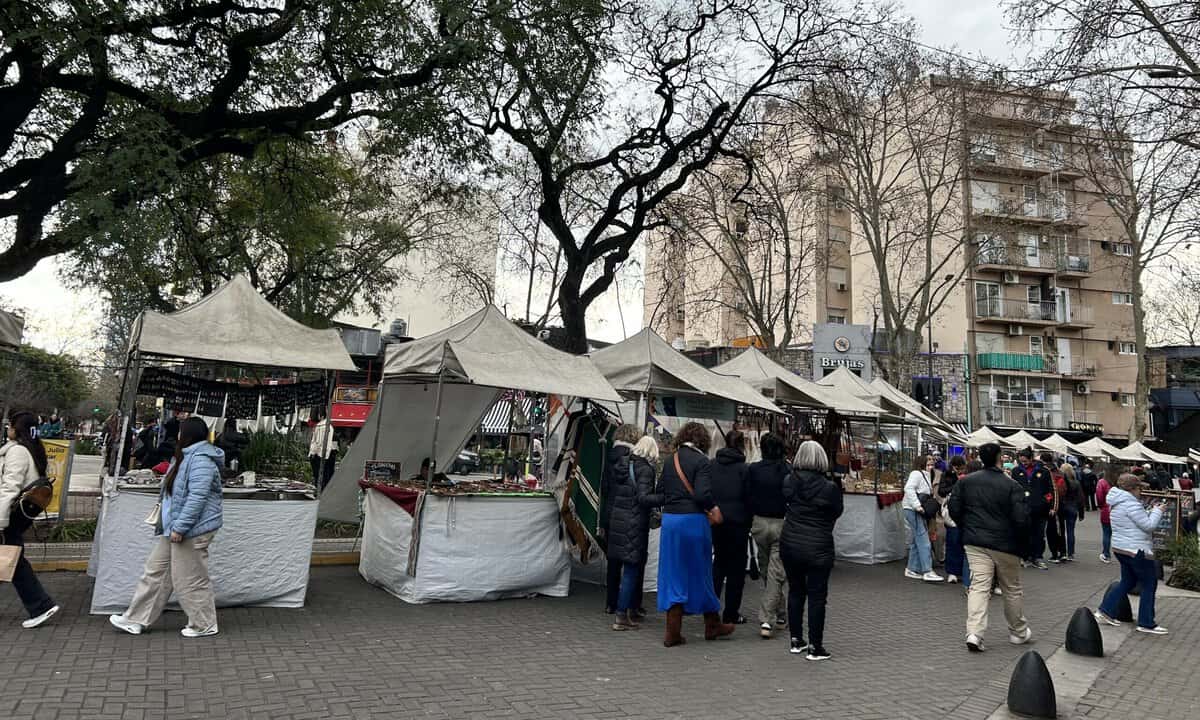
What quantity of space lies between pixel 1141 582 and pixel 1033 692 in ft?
12.8

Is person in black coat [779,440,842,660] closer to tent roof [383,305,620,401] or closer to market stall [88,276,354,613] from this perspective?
tent roof [383,305,620,401]

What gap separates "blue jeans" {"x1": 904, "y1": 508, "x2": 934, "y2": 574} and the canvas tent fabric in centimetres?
1204

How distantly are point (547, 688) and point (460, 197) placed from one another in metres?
12.6

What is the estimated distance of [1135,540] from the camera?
7605 mm

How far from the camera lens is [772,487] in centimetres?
730

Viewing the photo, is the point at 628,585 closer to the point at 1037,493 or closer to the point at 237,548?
the point at 237,548

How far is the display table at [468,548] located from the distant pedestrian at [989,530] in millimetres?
4163

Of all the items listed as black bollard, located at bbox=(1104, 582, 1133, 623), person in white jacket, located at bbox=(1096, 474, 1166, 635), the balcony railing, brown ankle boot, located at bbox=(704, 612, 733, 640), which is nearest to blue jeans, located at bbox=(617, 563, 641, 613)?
brown ankle boot, located at bbox=(704, 612, 733, 640)

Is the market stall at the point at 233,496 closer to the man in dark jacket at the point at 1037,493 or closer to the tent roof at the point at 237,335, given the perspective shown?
the tent roof at the point at 237,335

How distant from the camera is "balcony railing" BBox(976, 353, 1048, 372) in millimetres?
41562

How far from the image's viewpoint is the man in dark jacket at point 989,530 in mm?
6805

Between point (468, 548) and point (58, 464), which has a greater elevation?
point (58, 464)

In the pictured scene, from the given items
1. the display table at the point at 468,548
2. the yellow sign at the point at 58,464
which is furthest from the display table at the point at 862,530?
the yellow sign at the point at 58,464

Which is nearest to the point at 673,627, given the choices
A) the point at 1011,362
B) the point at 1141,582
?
the point at 1141,582
